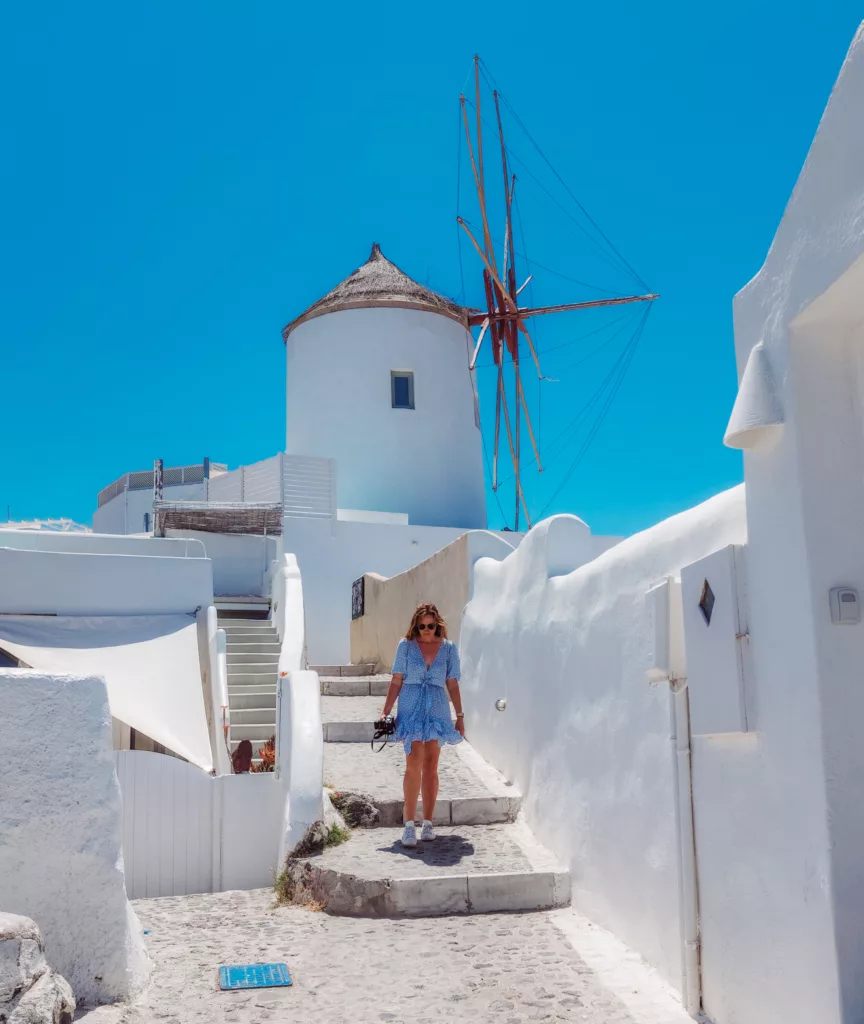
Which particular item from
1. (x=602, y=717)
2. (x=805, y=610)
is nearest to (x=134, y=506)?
(x=602, y=717)

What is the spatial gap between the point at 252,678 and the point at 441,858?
6.20 metres

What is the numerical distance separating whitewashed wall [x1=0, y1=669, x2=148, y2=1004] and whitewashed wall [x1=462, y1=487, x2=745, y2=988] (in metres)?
2.26

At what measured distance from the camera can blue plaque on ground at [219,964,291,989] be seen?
14.9 ft

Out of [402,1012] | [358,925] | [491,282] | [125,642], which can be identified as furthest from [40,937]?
[491,282]

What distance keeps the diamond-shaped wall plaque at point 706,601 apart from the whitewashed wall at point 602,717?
8.9 inches

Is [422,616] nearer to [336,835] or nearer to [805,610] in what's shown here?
[336,835]

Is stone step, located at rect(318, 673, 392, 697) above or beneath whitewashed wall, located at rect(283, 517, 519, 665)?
beneath

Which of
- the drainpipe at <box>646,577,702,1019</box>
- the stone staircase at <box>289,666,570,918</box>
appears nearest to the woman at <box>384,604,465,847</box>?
the stone staircase at <box>289,666,570,918</box>

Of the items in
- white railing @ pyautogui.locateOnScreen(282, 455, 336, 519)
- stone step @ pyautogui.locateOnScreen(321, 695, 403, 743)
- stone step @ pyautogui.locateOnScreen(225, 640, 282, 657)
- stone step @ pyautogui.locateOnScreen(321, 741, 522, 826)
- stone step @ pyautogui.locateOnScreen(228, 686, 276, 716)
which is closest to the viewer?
stone step @ pyautogui.locateOnScreen(321, 741, 522, 826)

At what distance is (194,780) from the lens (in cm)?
707

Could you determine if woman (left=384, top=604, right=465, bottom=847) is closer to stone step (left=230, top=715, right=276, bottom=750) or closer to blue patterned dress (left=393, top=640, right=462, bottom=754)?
blue patterned dress (left=393, top=640, right=462, bottom=754)

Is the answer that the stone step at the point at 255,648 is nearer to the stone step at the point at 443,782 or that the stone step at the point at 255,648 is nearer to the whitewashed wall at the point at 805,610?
the stone step at the point at 443,782

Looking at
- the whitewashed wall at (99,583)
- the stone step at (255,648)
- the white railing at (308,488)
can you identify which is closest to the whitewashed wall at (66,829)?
the whitewashed wall at (99,583)

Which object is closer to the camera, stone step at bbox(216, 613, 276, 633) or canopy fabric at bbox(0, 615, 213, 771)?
canopy fabric at bbox(0, 615, 213, 771)
